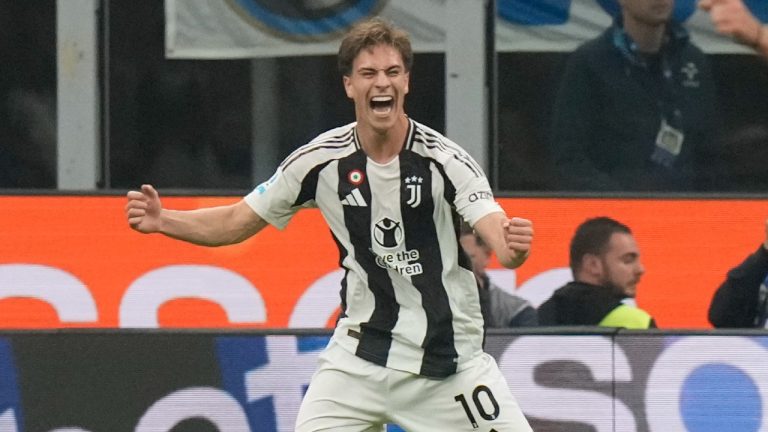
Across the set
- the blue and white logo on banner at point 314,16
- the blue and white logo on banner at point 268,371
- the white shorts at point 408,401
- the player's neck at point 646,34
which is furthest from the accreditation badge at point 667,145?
the white shorts at point 408,401

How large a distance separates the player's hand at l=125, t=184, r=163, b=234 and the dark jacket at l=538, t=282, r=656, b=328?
2213mm

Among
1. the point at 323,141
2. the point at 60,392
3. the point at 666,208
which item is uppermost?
the point at 323,141

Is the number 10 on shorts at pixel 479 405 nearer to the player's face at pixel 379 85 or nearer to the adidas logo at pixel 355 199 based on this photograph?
the adidas logo at pixel 355 199

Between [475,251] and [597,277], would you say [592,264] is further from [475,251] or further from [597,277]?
[475,251]

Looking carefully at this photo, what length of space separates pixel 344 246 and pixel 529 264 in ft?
8.57

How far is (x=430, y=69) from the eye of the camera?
26.2 feet

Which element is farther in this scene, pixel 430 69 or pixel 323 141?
pixel 430 69

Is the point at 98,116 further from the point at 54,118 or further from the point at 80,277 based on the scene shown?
the point at 80,277

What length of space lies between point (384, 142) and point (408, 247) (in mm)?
358

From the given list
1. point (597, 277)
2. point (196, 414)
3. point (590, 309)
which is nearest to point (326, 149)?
point (196, 414)

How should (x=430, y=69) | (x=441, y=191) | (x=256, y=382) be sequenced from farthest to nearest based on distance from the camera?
1. (x=430, y=69)
2. (x=256, y=382)
3. (x=441, y=191)

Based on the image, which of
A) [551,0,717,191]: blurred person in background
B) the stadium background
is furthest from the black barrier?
[551,0,717,191]: blurred person in background

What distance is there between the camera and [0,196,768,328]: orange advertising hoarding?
8.04 meters

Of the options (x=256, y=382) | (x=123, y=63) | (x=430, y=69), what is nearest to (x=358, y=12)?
(x=430, y=69)
